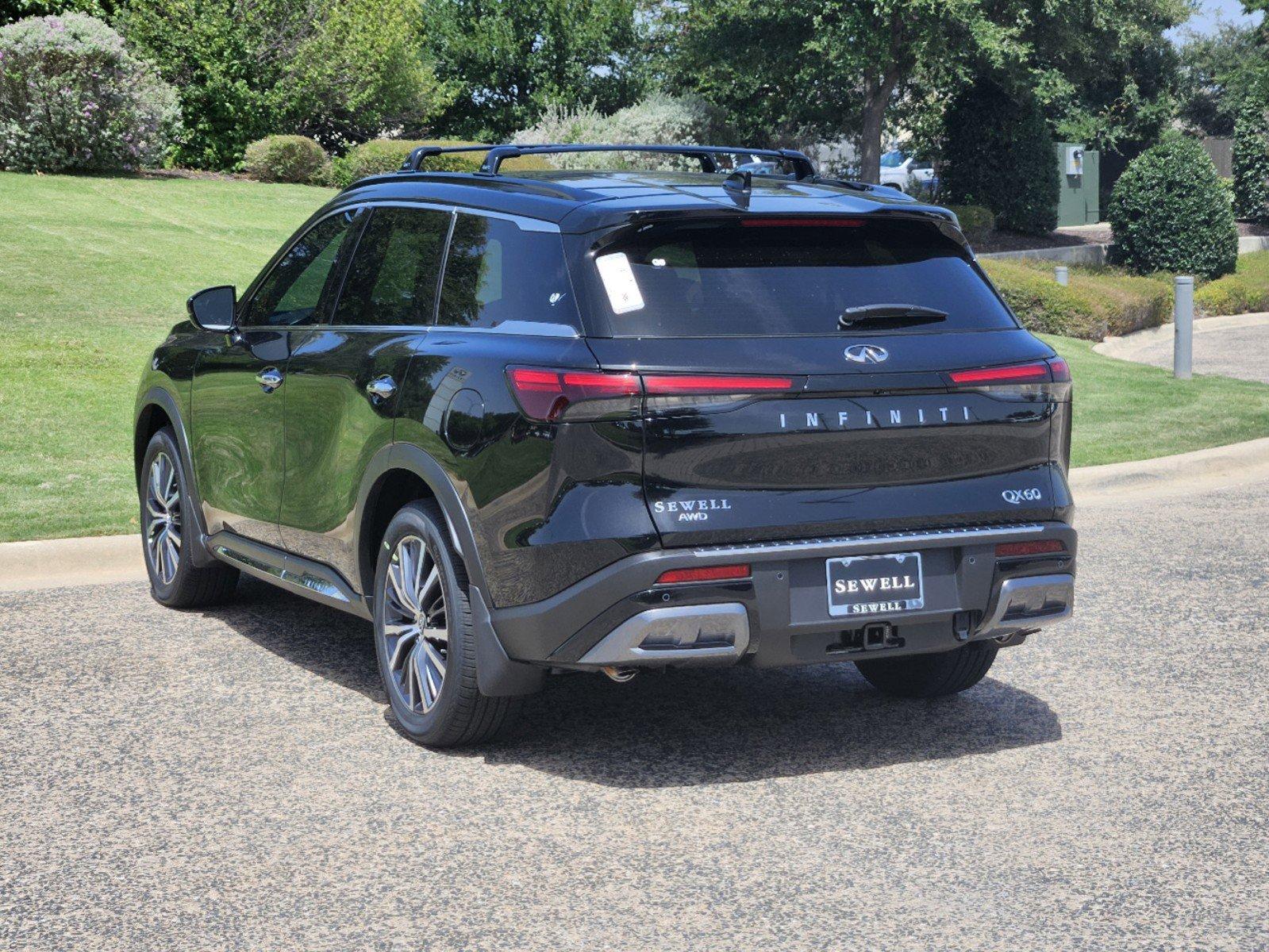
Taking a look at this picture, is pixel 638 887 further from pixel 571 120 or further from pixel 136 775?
pixel 571 120

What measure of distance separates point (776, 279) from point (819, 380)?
0.39m

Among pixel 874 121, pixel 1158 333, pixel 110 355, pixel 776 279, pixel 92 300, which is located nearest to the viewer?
pixel 776 279

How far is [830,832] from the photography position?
461 cm

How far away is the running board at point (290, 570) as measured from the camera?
5.93m

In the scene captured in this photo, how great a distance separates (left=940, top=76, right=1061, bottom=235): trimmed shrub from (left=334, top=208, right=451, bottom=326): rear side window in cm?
3655

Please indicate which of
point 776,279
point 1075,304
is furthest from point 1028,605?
point 1075,304

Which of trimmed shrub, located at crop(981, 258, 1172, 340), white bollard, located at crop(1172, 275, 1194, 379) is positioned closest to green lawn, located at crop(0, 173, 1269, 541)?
white bollard, located at crop(1172, 275, 1194, 379)

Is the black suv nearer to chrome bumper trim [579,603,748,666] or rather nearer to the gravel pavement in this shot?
chrome bumper trim [579,603,748,666]

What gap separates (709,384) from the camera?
15.5 feet

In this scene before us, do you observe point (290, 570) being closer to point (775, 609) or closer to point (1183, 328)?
point (775, 609)

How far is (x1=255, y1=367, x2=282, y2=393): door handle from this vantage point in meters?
6.32

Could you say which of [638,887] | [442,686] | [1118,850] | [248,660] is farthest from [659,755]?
[248,660]

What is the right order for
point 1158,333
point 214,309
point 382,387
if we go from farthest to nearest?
1. point 1158,333
2. point 214,309
3. point 382,387

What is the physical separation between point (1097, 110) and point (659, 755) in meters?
47.2
